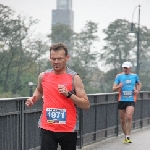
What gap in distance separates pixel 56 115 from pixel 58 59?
1.94 feet

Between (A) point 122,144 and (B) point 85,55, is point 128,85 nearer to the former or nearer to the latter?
(A) point 122,144

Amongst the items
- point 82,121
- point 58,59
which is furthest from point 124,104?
point 58,59

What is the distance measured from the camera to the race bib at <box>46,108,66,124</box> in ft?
24.2

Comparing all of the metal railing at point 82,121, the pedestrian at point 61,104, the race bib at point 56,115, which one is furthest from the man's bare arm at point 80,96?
the metal railing at point 82,121

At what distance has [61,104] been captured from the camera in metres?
7.42

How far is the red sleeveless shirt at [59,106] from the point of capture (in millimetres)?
7418

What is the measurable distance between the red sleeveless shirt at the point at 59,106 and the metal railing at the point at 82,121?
→ 2.24 m

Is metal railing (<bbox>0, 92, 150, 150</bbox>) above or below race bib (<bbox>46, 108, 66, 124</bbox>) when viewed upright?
below

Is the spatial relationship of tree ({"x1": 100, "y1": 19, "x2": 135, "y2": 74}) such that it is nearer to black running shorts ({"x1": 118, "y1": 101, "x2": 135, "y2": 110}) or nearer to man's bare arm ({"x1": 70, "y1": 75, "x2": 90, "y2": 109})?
black running shorts ({"x1": 118, "y1": 101, "x2": 135, "y2": 110})

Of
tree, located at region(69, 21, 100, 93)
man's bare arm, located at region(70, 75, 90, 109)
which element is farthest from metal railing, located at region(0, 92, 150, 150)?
A: tree, located at region(69, 21, 100, 93)

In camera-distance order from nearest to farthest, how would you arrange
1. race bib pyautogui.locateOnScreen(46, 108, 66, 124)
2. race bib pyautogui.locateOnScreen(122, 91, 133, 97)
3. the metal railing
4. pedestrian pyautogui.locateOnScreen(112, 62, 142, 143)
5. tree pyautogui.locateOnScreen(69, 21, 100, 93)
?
race bib pyautogui.locateOnScreen(46, 108, 66, 124)
the metal railing
pedestrian pyautogui.locateOnScreen(112, 62, 142, 143)
race bib pyautogui.locateOnScreen(122, 91, 133, 97)
tree pyautogui.locateOnScreen(69, 21, 100, 93)

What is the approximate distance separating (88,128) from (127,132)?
111 centimetres

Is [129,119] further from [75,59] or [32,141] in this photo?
[75,59]

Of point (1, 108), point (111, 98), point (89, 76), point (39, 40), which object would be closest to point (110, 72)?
point (89, 76)
